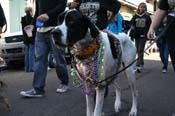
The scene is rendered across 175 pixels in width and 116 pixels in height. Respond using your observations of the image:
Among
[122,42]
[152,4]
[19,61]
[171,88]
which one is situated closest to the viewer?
[122,42]

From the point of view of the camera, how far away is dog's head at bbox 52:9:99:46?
453cm

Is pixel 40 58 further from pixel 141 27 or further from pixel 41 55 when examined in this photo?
pixel 141 27

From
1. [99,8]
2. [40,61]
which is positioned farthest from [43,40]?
[99,8]

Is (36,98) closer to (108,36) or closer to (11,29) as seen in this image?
(108,36)

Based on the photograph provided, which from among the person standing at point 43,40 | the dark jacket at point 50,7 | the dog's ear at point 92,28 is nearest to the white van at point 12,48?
the person standing at point 43,40

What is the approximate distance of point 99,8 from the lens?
19.8ft

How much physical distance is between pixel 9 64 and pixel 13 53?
0.83 metres

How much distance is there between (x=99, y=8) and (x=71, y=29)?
1529 millimetres

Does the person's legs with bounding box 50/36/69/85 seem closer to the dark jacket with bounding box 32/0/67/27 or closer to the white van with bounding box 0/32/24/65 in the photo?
the dark jacket with bounding box 32/0/67/27

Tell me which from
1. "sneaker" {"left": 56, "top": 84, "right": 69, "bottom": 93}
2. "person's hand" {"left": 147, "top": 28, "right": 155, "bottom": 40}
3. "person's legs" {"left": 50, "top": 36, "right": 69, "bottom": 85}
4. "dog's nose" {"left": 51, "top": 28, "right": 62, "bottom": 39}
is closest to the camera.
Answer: "dog's nose" {"left": 51, "top": 28, "right": 62, "bottom": 39}

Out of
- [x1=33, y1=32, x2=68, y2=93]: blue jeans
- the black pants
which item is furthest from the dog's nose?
[x1=33, y1=32, x2=68, y2=93]: blue jeans

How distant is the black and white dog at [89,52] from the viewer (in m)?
4.60

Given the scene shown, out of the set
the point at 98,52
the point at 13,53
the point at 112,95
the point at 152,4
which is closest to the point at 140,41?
the point at 13,53

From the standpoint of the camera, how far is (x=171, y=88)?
30.7ft
